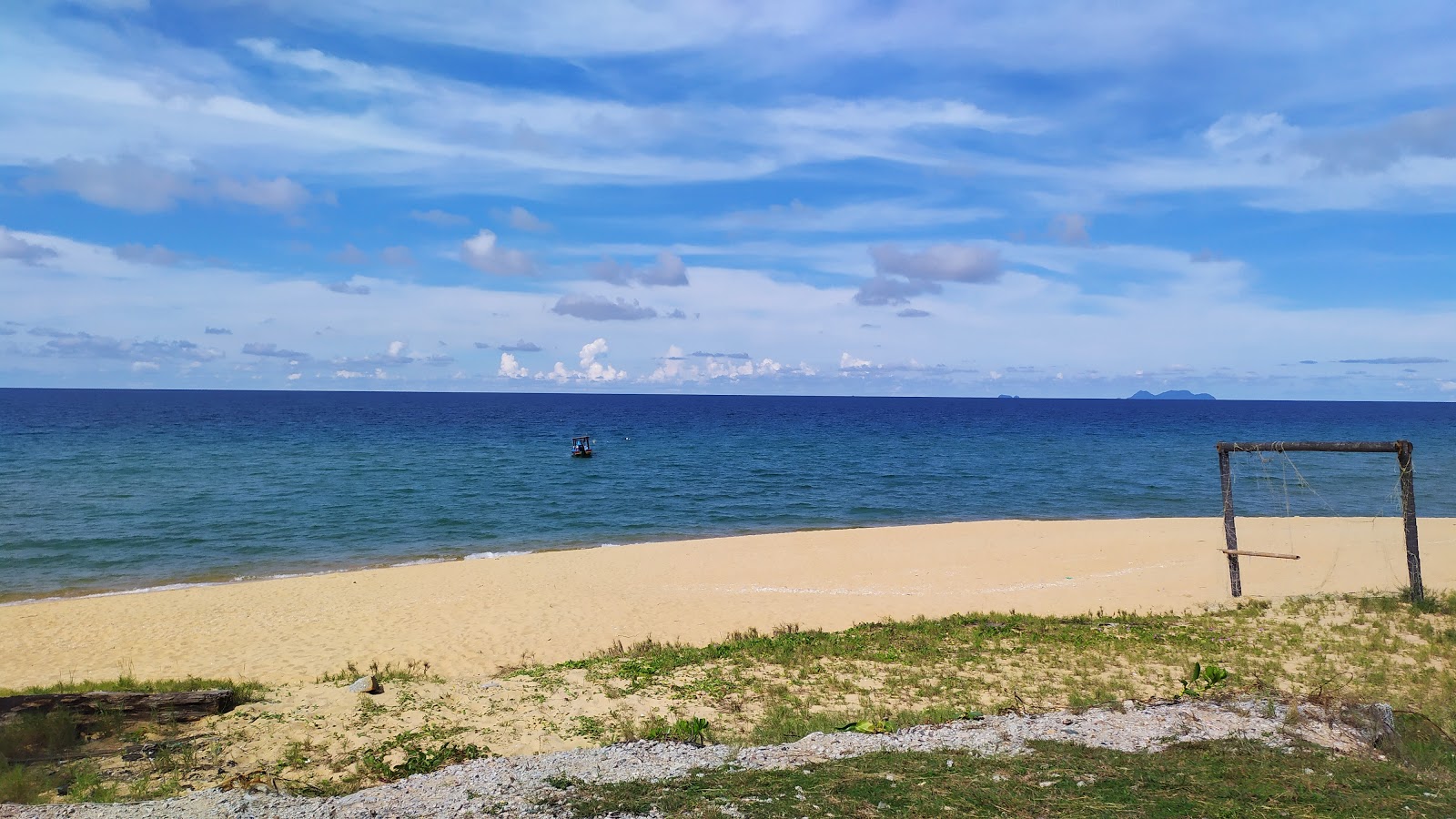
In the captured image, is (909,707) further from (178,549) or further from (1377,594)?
(178,549)

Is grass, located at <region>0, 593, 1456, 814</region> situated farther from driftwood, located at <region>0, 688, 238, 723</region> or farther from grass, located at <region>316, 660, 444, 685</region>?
driftwood, located at <region>0, 688, 238, 723</region>

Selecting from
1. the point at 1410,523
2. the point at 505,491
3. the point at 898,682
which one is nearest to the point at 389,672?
the point at 898,682

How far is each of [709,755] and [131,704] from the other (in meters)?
7.50

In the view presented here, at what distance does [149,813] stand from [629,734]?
4.87m

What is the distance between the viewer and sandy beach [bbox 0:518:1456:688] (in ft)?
54.7

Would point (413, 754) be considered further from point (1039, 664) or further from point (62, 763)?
point (1039, 664)

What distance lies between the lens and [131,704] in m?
10.3

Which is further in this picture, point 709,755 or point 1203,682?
point 1203,682

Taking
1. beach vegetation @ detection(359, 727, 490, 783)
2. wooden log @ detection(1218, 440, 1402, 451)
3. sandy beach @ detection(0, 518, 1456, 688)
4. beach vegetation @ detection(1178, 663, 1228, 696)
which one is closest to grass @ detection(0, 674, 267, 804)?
beach vegetation @ detection(359, 727, 490, 783)

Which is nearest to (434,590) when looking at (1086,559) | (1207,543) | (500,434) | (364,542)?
(364,542)

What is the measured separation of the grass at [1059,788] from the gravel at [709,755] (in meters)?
0.33

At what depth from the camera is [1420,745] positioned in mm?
8648

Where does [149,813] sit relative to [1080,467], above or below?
above

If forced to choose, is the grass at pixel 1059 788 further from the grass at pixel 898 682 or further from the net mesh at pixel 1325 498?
the net mesh at pixel 1325 498
